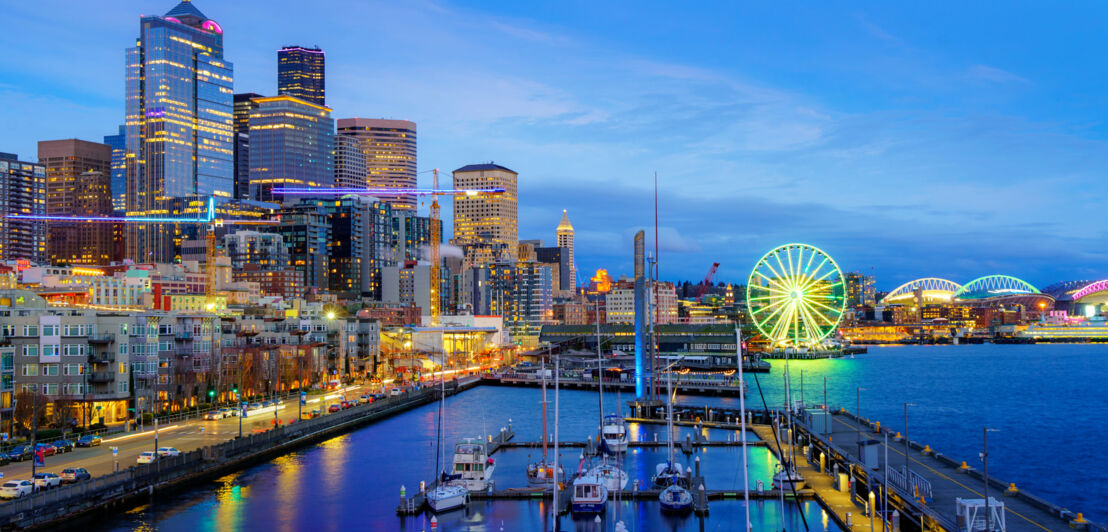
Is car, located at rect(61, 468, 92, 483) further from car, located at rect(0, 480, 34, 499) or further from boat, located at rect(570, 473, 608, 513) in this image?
boat, located at rect(570, 473, 608, 513)

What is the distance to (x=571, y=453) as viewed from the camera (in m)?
63.8

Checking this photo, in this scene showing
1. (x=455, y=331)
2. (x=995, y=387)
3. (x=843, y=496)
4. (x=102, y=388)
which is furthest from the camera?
(x=455, y=331)

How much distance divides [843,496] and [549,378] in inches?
3083

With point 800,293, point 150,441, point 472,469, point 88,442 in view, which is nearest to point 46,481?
point 88,442

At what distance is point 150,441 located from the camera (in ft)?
193

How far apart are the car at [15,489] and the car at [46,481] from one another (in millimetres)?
311

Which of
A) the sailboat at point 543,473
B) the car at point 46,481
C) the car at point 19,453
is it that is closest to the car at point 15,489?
the car at point 46,481

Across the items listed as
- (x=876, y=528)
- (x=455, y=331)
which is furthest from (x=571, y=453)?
(x=455, y=331)

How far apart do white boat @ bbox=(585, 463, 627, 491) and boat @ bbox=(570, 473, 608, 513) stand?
3.19 feet

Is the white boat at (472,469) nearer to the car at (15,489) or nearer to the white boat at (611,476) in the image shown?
the white boat at (611,476)

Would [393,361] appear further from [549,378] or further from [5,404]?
[5,404]

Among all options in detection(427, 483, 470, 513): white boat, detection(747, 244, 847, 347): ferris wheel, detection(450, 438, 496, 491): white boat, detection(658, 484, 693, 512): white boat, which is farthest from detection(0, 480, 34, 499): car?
detection(747, 244, 847, 347): ferris wheel

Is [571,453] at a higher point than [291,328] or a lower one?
lower

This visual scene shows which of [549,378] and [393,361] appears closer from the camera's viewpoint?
[549,378]
